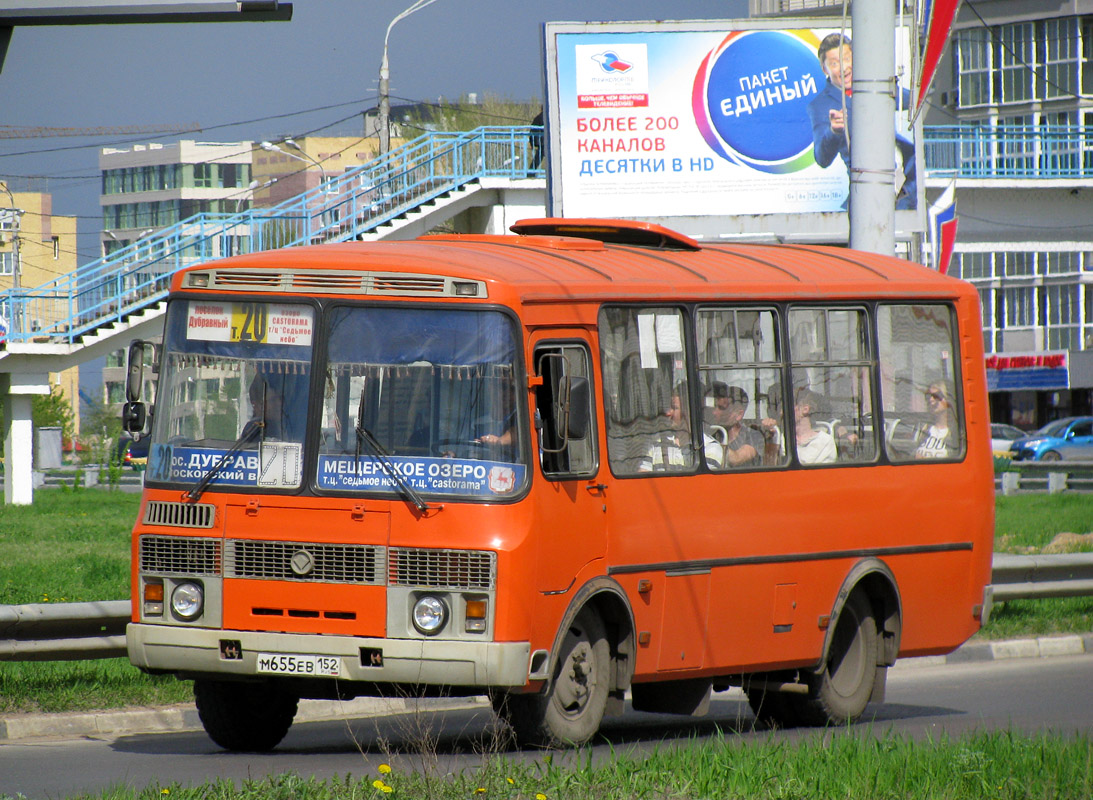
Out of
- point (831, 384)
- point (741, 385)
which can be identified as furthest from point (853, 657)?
point (741, 385)

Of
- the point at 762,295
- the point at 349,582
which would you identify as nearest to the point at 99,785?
the point at 349,582

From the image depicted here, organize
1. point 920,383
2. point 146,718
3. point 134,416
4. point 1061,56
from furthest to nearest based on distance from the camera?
point 1061,56
point 920,383
point 146,718
point 134,416

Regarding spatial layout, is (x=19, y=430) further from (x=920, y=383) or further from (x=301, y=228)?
(x=920, y=383)

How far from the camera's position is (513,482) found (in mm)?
8742

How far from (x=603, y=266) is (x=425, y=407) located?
1.75m

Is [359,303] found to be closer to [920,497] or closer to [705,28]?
[920,497]

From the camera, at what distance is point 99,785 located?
786 cm

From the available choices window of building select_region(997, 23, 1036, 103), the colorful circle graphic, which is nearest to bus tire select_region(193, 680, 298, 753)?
the colorful circle graphic

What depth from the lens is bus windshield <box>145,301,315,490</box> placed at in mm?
8977

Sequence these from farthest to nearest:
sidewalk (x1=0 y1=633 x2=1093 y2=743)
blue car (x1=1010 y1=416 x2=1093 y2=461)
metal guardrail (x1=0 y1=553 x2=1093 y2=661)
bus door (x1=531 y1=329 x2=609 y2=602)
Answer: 1. blue car (x1=1010 y1=416 x2=1093 y2=461)
2. sidewalk (x1=0 y1=633 x2=1093 y2=743)
3. metal guardrail (x1=0 y1=553 x2=1093 y2=661)
4. bus door (x1=531 y1=329 x2=609 y2=602)

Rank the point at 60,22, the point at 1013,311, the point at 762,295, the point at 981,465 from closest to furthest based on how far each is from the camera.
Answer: the point at 60,22 → the point at 762,295 → the point at 981,465 → the point at 1013,311

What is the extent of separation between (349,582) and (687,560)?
7.06 feet

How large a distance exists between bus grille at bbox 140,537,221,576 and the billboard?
706 inches

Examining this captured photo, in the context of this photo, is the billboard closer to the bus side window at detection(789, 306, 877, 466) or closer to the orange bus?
the bus side window at detection(789, 306, 877, 466)
